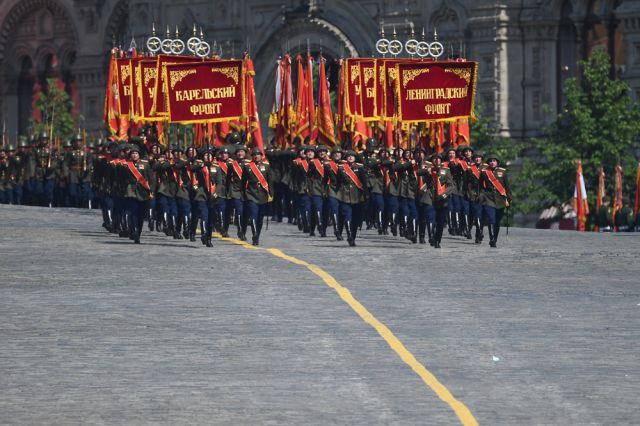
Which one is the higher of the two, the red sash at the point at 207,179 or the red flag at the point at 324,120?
the red flag at the point at 324,120

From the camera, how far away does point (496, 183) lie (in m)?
35.2

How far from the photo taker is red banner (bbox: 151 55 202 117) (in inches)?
1551

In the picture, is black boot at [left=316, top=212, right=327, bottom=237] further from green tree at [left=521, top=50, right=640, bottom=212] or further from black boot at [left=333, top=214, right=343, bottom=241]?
green tree at [left=521, top=50, right=640, bottom=212]

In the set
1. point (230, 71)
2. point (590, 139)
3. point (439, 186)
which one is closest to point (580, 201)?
point (590, 139)

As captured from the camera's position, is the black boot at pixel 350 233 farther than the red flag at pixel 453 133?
No

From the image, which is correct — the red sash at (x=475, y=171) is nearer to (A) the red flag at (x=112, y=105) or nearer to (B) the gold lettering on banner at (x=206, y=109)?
(B) the gold lettering on banner at (x=206, y=109)

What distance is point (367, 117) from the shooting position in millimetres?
43375

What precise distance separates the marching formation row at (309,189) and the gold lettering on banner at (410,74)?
128cm

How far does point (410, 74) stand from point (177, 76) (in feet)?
14.3

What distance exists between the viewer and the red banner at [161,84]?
39406mm

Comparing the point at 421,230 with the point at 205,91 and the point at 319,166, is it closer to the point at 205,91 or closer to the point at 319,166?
the point at 319,166

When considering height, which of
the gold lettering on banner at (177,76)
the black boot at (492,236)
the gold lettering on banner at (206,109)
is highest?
the gold lettering on banner at (177,76)

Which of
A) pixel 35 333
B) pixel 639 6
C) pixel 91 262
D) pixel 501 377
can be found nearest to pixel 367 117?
pixel 91 262

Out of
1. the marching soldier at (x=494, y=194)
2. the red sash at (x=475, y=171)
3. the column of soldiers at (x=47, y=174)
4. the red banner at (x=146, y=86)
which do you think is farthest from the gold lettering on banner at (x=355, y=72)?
the column of soldiers at (x=47, y=174)
